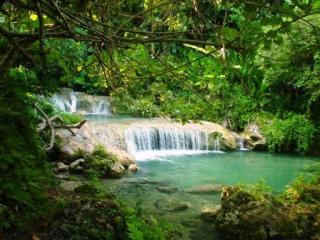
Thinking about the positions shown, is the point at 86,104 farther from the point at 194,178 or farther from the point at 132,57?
the point at 132,57

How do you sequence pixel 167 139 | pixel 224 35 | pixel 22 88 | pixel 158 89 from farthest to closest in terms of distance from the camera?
pixel 167 139 → pixel 158 89 → pixel 22 88 → pixel 224 35

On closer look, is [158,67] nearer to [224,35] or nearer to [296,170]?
[224,35]

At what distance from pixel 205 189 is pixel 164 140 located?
5.38 meters

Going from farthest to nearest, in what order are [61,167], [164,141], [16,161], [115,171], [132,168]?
[164,141]
[132,168]
[115,171]
[61,167]
[16,161]

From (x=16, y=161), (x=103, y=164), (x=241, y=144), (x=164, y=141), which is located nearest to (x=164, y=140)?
(x=164, y=141)

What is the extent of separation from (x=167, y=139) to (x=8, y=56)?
11.6 m

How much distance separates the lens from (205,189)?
28.0 feet

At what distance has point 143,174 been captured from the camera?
982 cm

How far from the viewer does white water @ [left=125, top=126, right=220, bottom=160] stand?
13.2 m

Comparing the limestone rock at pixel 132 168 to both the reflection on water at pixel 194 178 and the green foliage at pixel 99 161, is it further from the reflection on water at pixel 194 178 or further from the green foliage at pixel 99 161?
the green foliage at pixel 99 161

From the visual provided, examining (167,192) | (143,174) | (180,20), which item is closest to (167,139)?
(143,174)

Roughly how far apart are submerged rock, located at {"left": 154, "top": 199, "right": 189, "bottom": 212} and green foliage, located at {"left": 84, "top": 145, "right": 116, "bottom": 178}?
210cm

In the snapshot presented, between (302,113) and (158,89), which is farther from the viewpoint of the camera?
(302,113)

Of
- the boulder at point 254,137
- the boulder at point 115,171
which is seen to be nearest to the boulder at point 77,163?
the boulder at point 115,171
